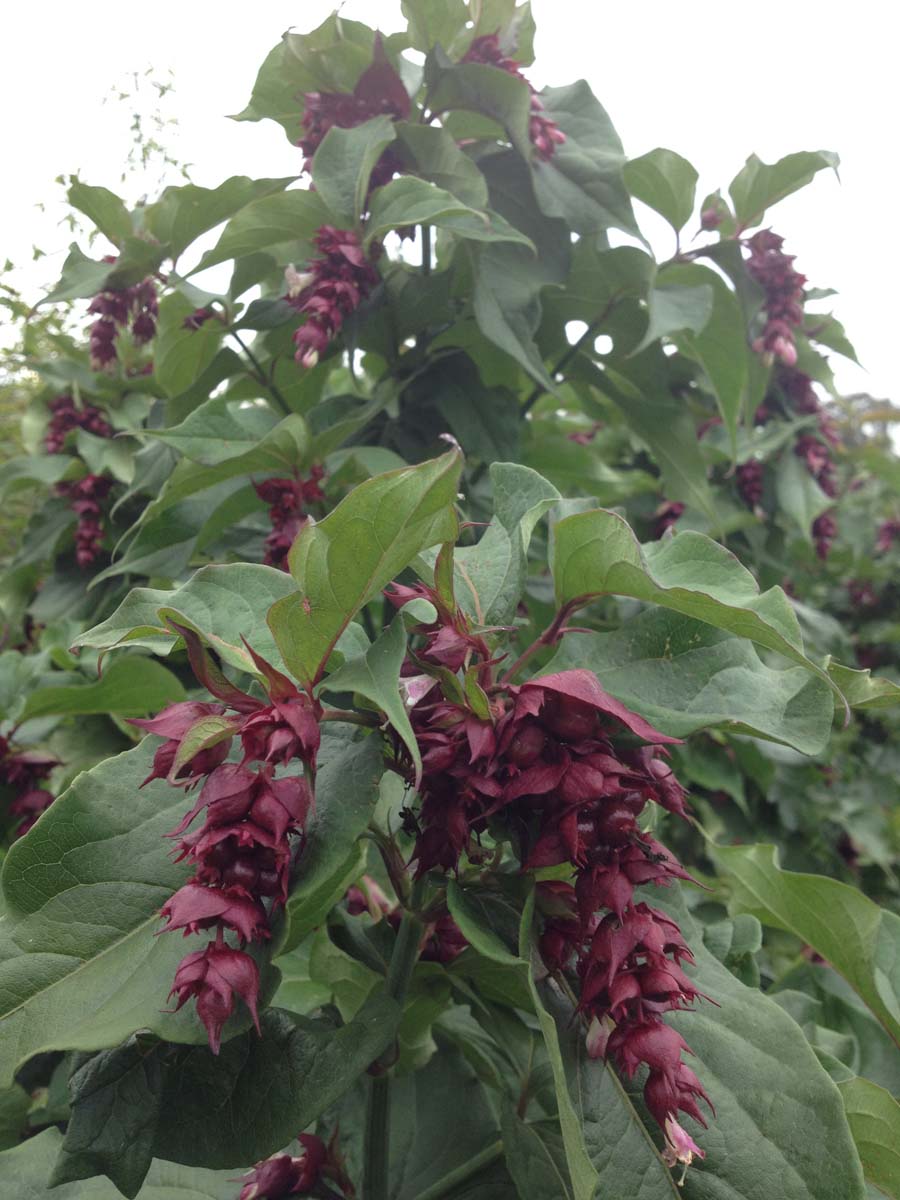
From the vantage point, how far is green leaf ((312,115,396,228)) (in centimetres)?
128

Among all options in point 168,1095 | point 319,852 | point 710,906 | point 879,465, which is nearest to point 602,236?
point 319,852

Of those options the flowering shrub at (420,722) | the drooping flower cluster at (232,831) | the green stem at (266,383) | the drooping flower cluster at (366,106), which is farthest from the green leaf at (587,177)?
the drooping flower cluster at (232,831)

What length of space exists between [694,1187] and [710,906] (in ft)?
5.47

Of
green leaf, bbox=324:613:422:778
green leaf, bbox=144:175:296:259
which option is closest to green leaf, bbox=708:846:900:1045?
green leaf, bbox=324:613:422:778

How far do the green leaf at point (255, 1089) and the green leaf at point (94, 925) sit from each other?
102 millimetres

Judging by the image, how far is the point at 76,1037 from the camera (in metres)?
0.59

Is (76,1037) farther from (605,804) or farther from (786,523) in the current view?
(786,523)

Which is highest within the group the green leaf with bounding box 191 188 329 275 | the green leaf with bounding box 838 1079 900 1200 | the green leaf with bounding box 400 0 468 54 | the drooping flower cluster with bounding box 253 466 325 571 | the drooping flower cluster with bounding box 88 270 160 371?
the green leaf with bounding box 400 0 468 54

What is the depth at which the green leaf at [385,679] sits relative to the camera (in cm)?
56

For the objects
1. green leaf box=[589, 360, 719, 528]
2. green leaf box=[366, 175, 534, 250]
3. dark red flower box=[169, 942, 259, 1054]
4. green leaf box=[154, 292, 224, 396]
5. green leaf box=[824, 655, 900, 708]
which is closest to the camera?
dark red flower box=[169, 942, 259, 1054]

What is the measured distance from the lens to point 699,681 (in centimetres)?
71

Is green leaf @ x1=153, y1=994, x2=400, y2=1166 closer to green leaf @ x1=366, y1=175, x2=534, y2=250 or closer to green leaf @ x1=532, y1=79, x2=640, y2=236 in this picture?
green leaf @ x1=366, y1=175, x2=534, y2=250

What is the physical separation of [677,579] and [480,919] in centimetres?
29

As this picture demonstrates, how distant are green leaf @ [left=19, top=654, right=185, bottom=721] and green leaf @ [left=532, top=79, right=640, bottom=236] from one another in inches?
34.2
